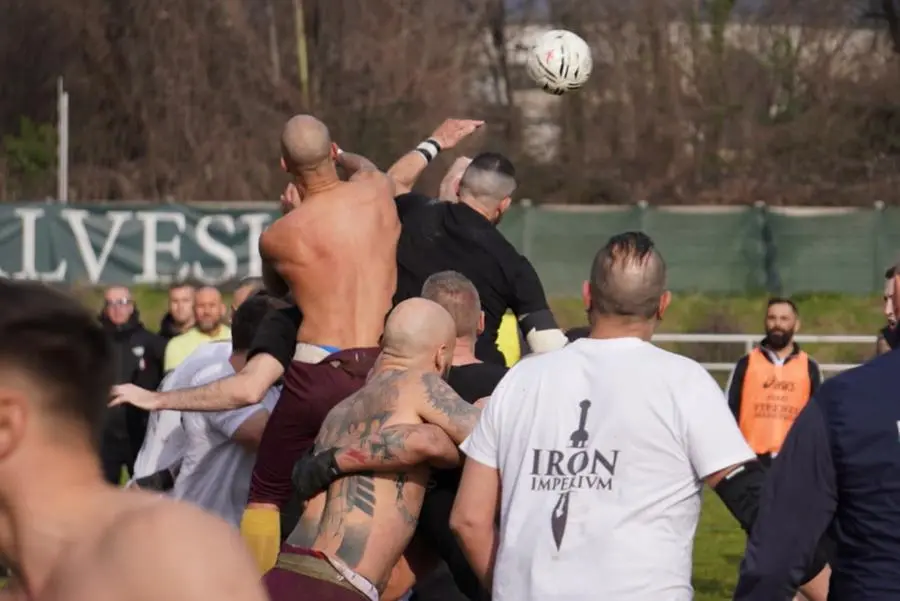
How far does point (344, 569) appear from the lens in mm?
5426

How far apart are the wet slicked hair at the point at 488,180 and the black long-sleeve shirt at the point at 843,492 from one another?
324cm

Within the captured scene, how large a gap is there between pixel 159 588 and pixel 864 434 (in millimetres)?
2256

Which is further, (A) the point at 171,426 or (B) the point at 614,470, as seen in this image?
(A) the point at 171,426

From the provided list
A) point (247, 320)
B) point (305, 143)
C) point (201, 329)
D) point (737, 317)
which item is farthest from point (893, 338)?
point (737, 317)

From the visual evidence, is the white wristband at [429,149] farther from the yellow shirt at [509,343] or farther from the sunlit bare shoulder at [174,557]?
the sunlit bare shoulder at [174,557]

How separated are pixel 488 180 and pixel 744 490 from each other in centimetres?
290

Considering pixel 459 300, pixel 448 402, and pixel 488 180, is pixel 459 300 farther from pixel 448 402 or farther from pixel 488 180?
pixel 488 180

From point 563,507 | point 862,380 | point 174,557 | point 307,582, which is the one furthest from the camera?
point 307,582

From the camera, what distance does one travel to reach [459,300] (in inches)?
238

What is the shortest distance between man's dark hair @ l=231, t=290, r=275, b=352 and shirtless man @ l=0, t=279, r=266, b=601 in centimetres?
526

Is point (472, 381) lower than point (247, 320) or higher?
lower

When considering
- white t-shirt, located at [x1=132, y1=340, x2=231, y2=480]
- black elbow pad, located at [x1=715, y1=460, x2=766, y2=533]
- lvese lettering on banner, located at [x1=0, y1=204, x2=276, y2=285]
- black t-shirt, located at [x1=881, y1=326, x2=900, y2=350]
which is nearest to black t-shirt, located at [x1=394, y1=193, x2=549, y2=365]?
white t-shirt, located at [x1=132, y1=340, x2=231, y2=480]

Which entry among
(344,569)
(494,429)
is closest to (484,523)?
(494,429)

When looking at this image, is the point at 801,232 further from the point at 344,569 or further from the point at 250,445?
the point at 344,569
